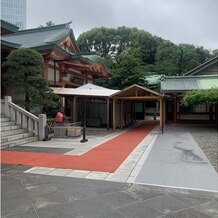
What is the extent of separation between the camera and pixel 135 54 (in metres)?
29.7

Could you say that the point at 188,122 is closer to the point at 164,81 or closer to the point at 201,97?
the point at 164,81

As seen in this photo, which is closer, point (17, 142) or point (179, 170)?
point (179, 170)

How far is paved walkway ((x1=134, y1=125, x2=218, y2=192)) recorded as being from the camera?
20.6 ft

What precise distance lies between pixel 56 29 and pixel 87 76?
17.0 feet

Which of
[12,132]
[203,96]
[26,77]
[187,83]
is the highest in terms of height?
[187,83]

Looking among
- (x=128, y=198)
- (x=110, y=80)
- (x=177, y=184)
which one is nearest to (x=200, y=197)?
(x=177, y=184)

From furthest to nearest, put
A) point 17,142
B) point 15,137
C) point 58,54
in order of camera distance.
Answer: point 58,54, point 15,137, point 17,142

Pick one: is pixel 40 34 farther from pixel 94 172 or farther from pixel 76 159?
pixel 94 172

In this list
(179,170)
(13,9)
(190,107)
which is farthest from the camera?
(190,107)

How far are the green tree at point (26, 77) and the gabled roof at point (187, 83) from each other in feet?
35.2

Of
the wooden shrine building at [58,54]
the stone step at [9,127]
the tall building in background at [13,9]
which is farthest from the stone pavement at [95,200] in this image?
the wooden shrine building at [58,54]

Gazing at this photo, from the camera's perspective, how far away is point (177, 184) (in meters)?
6.20

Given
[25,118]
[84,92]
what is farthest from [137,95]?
[25,118]

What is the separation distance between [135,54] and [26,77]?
672 inches
